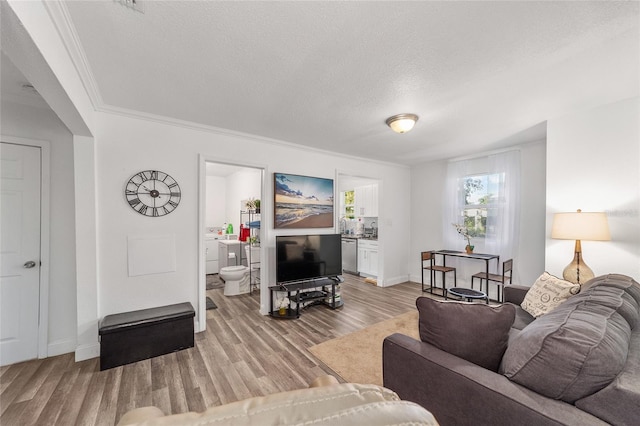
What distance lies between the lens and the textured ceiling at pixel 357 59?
1506 mm

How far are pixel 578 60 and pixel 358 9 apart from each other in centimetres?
178

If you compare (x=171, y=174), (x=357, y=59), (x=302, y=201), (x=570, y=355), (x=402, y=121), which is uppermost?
(x=357, y=59)

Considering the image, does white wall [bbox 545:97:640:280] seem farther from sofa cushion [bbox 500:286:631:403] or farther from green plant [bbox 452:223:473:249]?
sofa cushion [bbox 500:286:631:403]

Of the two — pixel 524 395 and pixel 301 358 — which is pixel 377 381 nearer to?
pixel 301 358

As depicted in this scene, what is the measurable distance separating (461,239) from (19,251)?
607 cm

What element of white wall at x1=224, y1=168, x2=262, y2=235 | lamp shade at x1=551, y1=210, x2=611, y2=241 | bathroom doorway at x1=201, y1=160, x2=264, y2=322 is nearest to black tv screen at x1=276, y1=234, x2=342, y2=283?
bathroom doorway at x1=201, y1=160, x2=264, y2=322

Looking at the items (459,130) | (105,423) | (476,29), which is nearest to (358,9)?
(476,29)

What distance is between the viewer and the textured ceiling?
1506 mm

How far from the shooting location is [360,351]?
2707mm

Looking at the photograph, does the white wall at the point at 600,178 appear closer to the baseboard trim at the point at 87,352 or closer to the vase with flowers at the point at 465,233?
the vase with flowers at the point at 465,233

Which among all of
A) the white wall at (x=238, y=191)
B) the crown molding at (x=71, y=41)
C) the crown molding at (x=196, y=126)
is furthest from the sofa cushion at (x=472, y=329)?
the white wall at (x=238, y=191)

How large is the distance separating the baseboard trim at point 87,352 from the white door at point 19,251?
449 mm

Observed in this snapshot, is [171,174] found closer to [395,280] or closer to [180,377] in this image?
[180,377]

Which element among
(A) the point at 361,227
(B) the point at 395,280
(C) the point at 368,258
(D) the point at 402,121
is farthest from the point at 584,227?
(A) the point at 361,227
